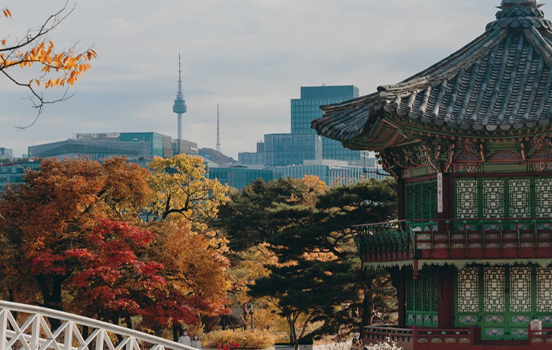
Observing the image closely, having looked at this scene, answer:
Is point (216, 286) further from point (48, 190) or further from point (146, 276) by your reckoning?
point (48, 190)

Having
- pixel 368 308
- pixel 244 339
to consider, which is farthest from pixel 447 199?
pixel 244 339

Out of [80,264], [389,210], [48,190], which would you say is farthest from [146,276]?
[389,210]

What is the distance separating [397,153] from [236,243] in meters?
36.0

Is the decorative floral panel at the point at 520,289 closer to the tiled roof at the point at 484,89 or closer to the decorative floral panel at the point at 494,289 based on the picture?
the decorative floral panel at the point at 494,289

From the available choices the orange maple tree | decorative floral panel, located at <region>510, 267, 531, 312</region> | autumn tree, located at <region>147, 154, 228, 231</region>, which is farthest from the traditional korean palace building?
autumn tree, located at <region>147, 154, 228, 231</region>

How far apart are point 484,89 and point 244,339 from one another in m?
26.0

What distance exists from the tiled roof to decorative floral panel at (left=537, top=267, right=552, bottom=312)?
4993 millimetres

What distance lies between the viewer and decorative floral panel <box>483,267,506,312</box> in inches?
1341

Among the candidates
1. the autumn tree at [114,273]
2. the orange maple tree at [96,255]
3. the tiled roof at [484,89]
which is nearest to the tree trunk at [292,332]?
the orange maple tree at [96,255]

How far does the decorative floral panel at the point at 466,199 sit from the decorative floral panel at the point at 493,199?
290 millimetres

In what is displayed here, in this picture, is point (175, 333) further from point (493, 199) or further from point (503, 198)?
point (503, 198)

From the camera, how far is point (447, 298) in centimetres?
3434

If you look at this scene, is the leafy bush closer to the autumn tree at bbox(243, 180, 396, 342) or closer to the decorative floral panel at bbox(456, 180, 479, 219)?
the autumn tree at bbox(243, 180, 396, 342)

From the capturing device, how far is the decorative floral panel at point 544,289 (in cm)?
3400
